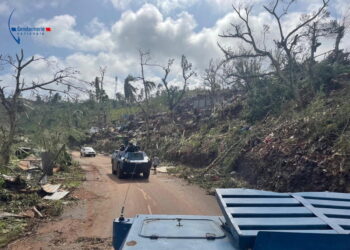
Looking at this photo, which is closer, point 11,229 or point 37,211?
point 11,229

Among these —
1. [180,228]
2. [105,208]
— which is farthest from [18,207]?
[180,228]

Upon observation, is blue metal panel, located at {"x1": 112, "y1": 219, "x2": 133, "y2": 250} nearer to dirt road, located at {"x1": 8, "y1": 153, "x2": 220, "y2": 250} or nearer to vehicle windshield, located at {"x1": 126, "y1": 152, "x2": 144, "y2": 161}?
dirt road, located at {"x1": 8, "y1": 153, "x2": 220, "y2": 250}

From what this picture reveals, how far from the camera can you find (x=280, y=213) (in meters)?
3.19

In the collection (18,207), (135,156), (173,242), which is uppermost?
(173,242)

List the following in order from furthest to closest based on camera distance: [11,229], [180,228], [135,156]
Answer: [135,156] → [11,229] → [180,228]

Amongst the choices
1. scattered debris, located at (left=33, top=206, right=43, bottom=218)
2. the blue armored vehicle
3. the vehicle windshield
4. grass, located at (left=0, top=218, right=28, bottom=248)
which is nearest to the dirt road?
grass, located at (left=0, top=218, right=28, bottom=248)

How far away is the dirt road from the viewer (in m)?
7.84

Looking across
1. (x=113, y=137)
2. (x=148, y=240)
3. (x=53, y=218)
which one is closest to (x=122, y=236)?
(x=148, y=240)

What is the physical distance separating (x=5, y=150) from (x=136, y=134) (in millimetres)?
29261

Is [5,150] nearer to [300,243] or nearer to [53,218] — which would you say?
[53,218]

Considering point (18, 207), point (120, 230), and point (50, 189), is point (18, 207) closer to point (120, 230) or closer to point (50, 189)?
point (50, 189)

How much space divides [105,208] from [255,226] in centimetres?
911

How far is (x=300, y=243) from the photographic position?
262 cm

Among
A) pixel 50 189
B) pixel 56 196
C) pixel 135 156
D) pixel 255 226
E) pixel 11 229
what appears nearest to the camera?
pixel 255 226
